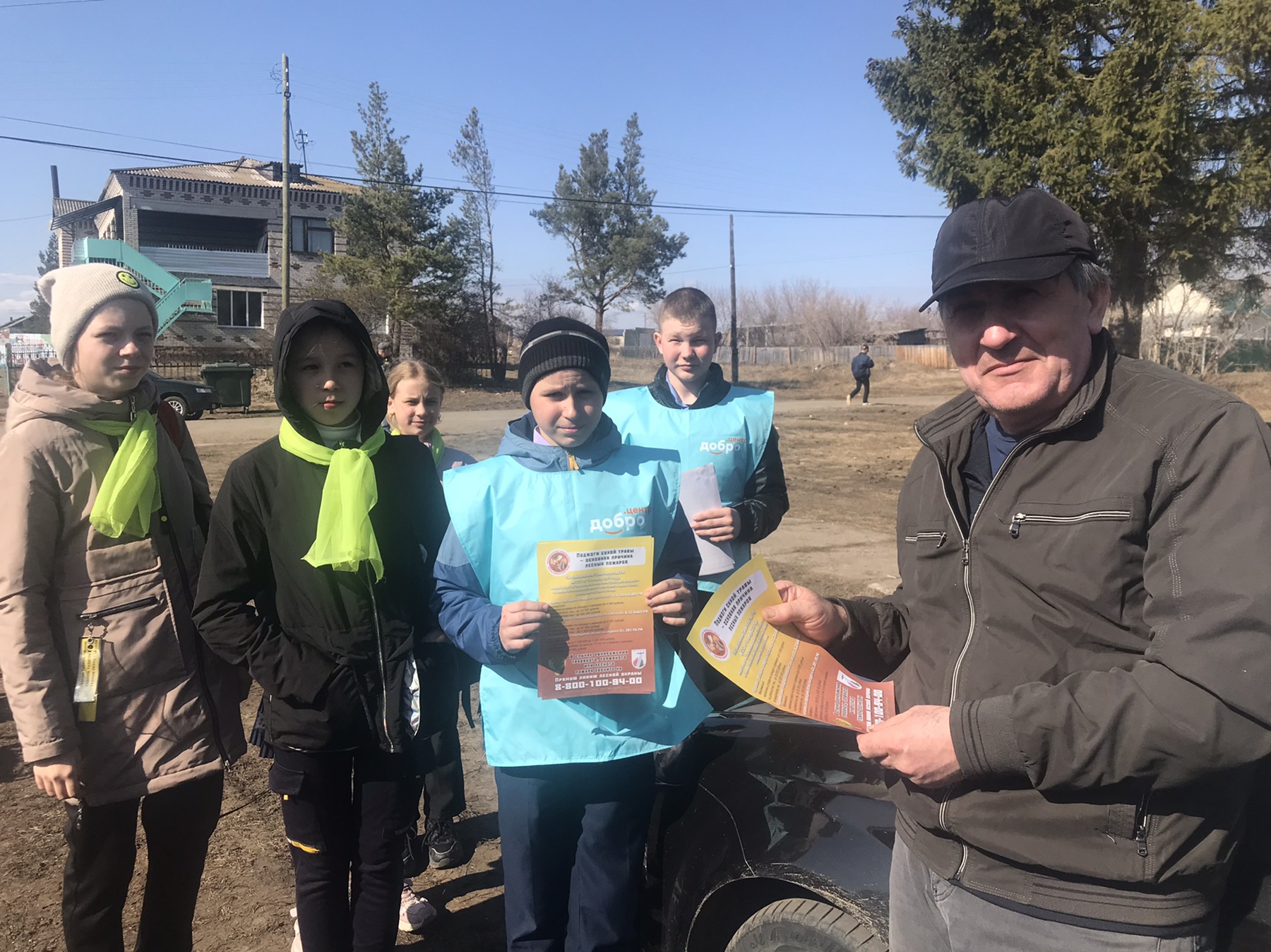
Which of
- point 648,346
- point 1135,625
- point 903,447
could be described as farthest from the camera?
point 648,346

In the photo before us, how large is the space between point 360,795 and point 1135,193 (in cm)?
2067

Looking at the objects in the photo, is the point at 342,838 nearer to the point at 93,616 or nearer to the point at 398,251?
the point at 93,616

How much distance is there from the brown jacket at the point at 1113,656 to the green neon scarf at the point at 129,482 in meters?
2.21

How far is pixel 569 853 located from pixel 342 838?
0.69 m

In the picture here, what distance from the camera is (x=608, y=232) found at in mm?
51594

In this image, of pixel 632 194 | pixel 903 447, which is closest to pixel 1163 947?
pixel 903 447

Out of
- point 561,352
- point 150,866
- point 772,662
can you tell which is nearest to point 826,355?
point 561,352

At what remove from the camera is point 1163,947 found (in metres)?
1.45

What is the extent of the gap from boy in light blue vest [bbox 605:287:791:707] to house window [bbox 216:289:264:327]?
40451 mm

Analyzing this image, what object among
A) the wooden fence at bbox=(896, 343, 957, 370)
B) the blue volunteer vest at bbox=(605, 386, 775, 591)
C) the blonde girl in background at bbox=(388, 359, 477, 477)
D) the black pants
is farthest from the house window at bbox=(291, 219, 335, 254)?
the black pants

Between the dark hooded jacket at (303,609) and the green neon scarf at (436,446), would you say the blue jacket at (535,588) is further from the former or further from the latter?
the green neon scarf at (436,446)

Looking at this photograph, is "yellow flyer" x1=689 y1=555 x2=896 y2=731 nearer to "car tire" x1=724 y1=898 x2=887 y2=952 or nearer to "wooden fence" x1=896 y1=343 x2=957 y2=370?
"car tire" x1=724 y1=898 x2=887 y2=952

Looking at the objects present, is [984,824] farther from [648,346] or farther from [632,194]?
[648,346]

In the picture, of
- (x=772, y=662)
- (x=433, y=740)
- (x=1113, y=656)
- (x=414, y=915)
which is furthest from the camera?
(x=414, y=915)
